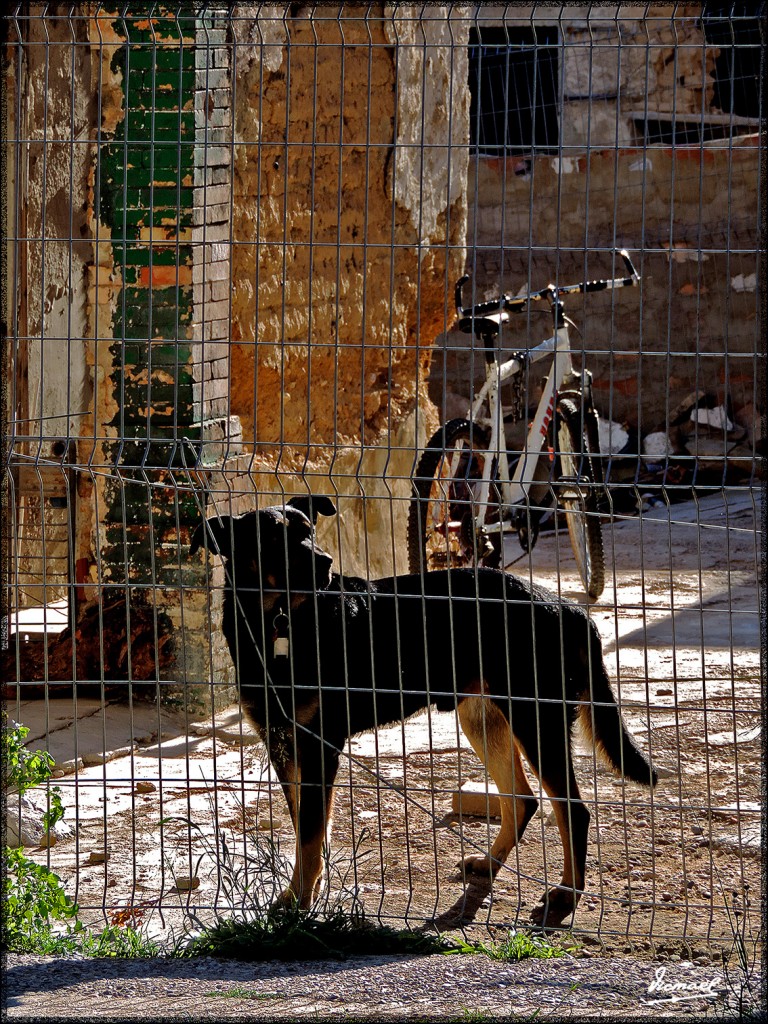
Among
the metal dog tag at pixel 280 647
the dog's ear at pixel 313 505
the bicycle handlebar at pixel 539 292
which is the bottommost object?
the metal dog tag at pixel 280 647

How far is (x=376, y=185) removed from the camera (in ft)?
23.0

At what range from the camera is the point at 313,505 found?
3.90m

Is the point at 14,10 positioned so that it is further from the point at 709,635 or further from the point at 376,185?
the point at 709,635

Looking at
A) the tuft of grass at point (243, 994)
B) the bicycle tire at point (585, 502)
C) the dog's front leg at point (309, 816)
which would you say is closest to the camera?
the tuft of grass at point (243, 994)

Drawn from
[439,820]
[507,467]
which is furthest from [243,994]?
[507,467]

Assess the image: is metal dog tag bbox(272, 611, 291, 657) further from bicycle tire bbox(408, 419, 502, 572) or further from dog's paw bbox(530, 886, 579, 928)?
bicycle tire bbox(408, 419, 502, 572)

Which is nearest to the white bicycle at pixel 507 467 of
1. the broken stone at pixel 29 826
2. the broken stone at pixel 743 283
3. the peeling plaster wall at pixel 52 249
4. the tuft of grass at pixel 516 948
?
the peeling plaster wall at pixel 52 249

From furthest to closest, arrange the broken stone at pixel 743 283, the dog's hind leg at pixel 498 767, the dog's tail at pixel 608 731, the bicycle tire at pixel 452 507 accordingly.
Answer: the broken stone at pixel 743 283 < the bicycle tire at pixel 452 507 < the dog's hind leg at pixel 498 767 < the dog's tail at pixel 608 731

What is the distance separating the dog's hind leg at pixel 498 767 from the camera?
4012 mm

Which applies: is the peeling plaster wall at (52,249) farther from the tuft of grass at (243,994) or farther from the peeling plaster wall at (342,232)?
the tuft of grass at (243,994)

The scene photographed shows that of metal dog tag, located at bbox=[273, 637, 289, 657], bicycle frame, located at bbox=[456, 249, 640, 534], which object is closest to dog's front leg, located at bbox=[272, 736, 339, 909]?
metal dog tag, located at bbox=[273, 637, 289, 657]

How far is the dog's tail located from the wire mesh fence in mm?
15

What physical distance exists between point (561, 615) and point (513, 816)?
2.27 ft

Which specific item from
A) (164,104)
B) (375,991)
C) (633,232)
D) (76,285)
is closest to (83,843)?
(375,991)
